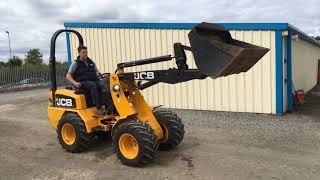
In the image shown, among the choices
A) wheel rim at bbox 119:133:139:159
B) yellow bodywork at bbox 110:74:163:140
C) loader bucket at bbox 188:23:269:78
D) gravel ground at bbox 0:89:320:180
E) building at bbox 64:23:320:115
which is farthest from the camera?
building at bbox 64:23:320:115

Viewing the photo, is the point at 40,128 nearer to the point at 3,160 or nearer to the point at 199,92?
the point at 3,160

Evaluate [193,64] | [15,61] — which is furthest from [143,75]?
[15,61]

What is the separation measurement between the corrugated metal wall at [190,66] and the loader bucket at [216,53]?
20.8 feet

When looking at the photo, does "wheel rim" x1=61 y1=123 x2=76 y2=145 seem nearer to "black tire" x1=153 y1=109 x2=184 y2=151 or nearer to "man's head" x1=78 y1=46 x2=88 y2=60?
"man's head" x1=78 y1=46 x2=88 y2=60

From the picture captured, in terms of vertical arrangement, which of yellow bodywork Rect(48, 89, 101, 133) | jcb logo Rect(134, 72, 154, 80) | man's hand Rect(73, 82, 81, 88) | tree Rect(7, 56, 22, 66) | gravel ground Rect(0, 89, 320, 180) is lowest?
gravel ground Rect(0, 89, 320, 180)

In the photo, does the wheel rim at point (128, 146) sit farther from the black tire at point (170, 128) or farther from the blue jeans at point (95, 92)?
the blue jeans at point (95, 92)

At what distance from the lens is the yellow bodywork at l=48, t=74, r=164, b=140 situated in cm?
732

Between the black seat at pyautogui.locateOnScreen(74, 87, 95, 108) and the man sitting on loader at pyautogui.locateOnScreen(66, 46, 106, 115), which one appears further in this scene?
the black seat at pyautogui.locateOnScreen(74, 87, 95, 108)

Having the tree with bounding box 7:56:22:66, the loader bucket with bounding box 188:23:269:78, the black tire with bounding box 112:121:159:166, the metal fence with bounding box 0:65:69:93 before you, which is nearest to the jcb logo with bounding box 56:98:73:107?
the black tire with bounding box 112:121:159:166

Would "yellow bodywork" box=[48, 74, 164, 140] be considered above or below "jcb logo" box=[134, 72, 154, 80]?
below

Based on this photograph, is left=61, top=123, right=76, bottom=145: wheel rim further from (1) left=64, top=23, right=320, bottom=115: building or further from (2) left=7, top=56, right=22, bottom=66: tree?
(2) left=7, top=56, right=22, bottom=66: tree

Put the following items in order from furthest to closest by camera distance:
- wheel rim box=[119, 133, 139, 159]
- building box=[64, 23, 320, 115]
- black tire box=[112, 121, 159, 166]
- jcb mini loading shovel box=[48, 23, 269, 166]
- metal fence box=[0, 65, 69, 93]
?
metal fence box=[0, 65, 69, 93] < building box=[64, 23, 320, 115] < wheel rim box=[119, 133, 139, 159] < black tire box=[112, 121, 159, 166] < jcb mini loading shovel box=[48, 23, 269, 166]

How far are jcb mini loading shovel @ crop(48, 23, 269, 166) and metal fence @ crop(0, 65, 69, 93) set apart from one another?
19.5m

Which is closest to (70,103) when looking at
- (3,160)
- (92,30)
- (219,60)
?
(3,160)
